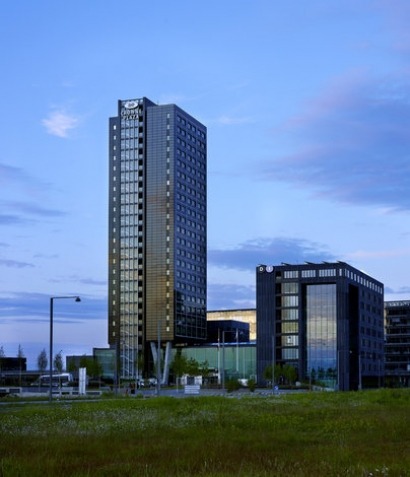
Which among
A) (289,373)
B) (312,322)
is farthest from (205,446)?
(312,322)

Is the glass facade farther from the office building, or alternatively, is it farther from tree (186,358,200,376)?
tree (186,358,200,376)

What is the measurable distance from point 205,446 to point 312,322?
157m

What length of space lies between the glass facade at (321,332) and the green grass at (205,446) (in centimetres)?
14099

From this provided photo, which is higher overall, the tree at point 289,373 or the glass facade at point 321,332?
the glass facade at point 321,332

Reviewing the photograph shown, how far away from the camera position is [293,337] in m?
178

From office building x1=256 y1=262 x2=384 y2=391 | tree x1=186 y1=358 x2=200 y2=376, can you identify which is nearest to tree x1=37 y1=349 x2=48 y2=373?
tree x1=186 y1=358 x2=200 y2=376

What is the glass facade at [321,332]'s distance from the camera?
570 feet

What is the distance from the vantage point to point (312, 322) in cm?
17700

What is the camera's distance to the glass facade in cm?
17362

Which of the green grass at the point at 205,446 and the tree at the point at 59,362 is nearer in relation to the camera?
the green grass at the point at 205,446

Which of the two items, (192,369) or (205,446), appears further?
(192,369)

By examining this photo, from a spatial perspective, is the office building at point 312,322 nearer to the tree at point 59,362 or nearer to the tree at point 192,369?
the tree at point 192,369

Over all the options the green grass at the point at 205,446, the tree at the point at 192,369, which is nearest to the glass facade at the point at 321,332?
the tree at the point at 192,369

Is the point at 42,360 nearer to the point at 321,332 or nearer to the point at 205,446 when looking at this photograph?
the point at 321,332
